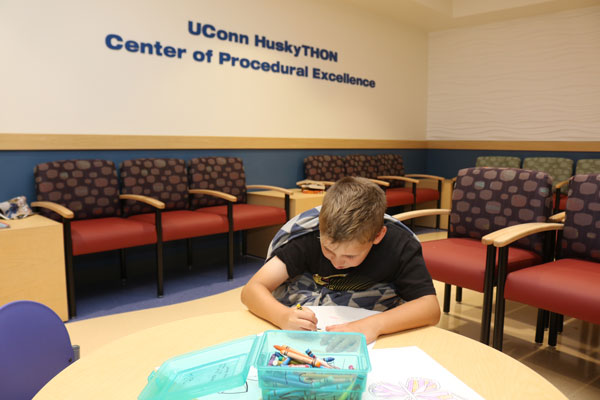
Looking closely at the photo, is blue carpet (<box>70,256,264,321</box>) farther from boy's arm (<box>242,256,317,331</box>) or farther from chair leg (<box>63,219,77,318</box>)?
boy's arm (<box>242,256,317,331</box>)

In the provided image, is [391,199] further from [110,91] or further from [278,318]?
[278,318]

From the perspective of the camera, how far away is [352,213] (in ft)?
4.06

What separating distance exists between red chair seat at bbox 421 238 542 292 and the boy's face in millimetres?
1257

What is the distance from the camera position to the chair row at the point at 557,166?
5148mm

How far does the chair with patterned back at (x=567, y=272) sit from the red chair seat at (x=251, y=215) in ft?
7.40

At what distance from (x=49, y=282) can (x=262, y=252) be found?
2141mm

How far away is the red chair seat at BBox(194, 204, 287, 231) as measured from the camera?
3.96 meters

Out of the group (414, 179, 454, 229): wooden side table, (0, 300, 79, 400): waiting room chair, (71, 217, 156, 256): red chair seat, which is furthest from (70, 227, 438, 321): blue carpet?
(414, 179, 454, 229): wooden side table

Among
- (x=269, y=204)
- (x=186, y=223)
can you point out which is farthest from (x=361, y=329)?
(x=269, y=204)

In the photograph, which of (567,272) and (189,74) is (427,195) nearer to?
(189,74)

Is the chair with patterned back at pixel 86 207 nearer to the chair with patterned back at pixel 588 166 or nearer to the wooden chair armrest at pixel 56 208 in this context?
the wooden chair armrest at pixel 56 208

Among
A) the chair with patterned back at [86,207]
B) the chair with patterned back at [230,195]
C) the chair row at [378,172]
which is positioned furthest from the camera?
the chair row at [378,172]

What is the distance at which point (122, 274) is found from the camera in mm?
3906

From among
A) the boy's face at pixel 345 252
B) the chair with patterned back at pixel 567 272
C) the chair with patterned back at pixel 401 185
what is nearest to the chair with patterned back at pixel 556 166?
the chair with patterned back at pixel 401 185
